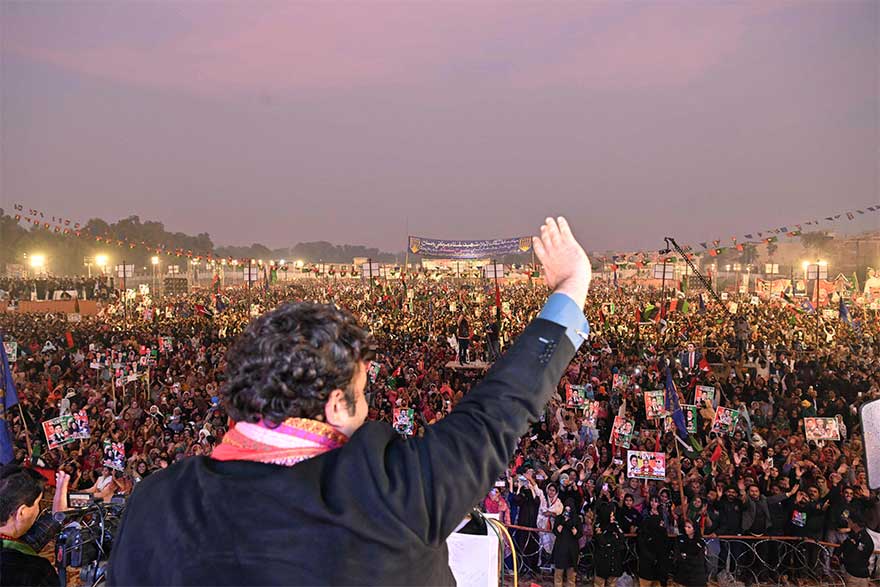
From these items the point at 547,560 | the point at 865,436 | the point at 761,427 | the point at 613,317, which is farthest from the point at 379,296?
the point at 865,436

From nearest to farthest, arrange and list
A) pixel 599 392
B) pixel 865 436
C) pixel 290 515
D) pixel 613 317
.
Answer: pixel 290 515
pixel 865 436
pixel 599 392
pixel 613 317

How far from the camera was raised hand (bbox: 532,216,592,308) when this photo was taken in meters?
1.24

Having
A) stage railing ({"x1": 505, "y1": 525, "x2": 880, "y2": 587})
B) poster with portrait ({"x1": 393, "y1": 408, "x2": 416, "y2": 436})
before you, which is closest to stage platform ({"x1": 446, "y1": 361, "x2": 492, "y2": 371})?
poster with portrait ({"x1": 393, "y1": 408, "x2": 416, "y2": 436})

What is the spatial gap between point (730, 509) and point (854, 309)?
14138 mm

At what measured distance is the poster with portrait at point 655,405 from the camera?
30.4 feet

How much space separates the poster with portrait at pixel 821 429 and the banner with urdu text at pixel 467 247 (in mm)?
13083

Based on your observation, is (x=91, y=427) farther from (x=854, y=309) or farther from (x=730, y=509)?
(x=854, y=309)

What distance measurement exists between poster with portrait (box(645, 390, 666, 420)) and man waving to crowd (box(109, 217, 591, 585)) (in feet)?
28.6

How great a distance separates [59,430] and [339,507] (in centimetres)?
924

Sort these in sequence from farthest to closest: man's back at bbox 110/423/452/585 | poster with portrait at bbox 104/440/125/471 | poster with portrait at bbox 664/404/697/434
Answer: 1. poster with portrait at bbox 664/404/697/434
2. poster with portrait at bbox 104/440/125/471
3. man's back at bbox 110/423/452/585

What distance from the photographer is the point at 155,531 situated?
3.45ft

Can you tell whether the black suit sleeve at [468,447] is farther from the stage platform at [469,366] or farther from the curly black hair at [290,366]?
the stage platform at [469,366]

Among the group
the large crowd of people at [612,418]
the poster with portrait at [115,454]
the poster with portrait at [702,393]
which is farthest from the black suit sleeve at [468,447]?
the poster with portrait at [702,393]

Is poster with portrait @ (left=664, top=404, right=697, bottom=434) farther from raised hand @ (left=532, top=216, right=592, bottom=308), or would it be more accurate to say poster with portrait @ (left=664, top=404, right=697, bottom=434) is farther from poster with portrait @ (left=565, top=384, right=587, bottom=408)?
raised hand @ (left=532, top=216, right=592, bottom=308)
